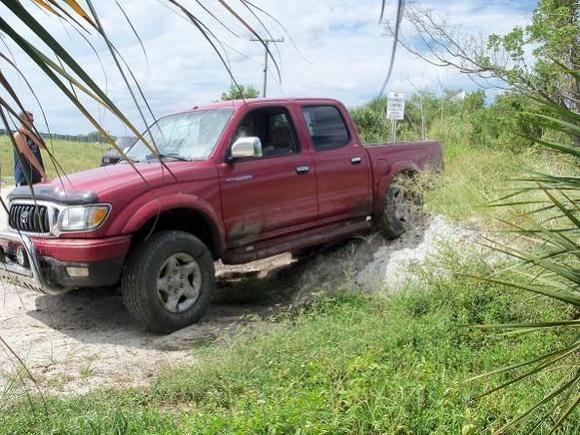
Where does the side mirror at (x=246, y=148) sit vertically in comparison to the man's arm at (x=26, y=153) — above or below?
below

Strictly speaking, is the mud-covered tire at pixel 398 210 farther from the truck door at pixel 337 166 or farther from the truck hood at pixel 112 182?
the truck hood at pixel 112 182

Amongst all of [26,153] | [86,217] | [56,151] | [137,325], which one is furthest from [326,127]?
[26,153]

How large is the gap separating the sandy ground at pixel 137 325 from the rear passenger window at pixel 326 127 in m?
1.16

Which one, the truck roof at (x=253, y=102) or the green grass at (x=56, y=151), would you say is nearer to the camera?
the green grass at (x=56, y=151)

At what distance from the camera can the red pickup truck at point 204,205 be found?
505cm

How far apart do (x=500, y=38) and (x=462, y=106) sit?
406 centimetres

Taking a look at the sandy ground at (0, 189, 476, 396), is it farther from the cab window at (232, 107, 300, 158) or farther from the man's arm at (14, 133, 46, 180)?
the man's arm at (14, 133, 46, 180)

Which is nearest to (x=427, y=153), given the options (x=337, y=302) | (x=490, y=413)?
(x=337, y=302)

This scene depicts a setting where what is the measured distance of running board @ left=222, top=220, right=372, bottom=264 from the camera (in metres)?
6.09

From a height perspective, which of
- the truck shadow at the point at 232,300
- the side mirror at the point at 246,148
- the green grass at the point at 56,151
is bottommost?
the truck shadow at the point at 232,300

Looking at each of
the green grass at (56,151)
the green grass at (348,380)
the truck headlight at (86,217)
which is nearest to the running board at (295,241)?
the green grass at (348,380)

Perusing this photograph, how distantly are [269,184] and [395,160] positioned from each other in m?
2.10

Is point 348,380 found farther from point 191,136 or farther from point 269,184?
point 191,136

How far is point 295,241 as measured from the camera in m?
6.57
